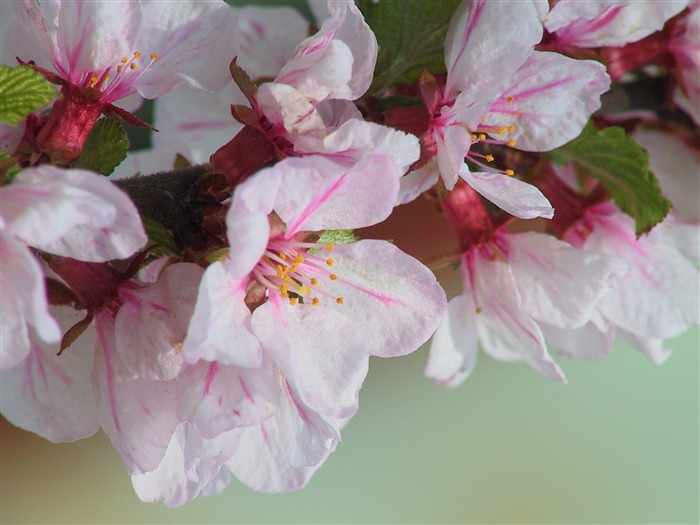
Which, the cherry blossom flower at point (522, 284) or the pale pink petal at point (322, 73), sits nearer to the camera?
the pale pink petal at point (322, 73)

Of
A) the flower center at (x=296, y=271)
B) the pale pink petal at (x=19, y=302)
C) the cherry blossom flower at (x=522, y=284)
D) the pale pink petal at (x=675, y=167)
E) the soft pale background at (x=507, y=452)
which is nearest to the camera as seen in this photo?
the pale pink petal at (x=19, y=302)

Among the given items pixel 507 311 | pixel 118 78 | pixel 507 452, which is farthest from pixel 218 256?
pixel 507 452

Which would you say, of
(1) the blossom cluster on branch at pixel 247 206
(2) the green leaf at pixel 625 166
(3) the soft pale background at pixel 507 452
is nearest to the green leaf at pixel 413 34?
(1) the blossom cluster on branch at pixel 247 206

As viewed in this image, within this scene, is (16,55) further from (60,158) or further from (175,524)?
(175,524)

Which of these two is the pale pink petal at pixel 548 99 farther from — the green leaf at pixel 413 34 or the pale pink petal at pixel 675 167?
the pale pink petal at pixel 675 167

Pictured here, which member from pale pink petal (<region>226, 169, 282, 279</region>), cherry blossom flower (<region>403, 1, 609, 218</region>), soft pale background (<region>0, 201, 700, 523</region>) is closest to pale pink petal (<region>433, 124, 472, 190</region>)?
cherry blossom flower (<region>403, 1, 609, 218</region>)

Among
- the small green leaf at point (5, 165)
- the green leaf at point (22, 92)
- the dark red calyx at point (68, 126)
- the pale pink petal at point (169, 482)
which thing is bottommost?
the pale pink petal at point (169, 482)

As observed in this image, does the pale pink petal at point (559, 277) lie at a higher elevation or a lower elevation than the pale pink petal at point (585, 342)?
higher
